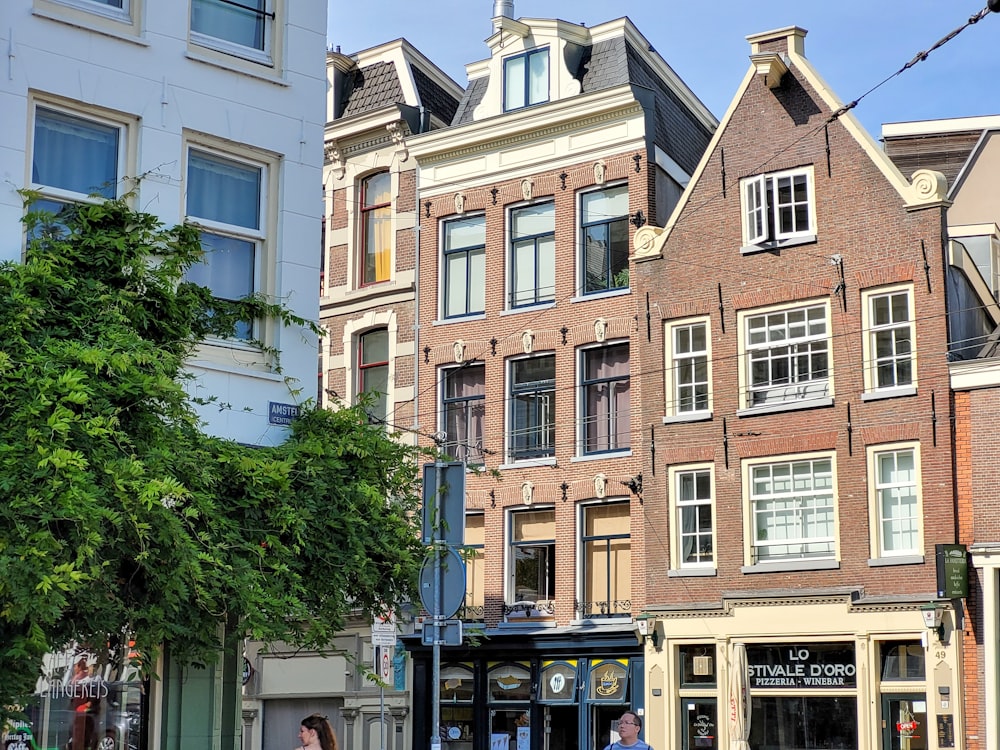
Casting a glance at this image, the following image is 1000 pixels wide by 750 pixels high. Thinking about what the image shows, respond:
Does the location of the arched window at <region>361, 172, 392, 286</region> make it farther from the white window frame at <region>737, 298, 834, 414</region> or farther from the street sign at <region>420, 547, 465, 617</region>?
the street sign at <region>420, 547, 465, 617</region>

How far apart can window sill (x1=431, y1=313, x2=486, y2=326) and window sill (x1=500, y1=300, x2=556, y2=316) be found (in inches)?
23.5

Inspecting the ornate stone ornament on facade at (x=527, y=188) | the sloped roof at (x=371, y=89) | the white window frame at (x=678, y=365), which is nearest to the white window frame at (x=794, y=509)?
the white window frame at (x=678, y=365)

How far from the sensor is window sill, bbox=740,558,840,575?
25969 mm

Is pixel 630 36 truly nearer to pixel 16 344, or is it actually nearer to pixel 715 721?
pixel 715 721

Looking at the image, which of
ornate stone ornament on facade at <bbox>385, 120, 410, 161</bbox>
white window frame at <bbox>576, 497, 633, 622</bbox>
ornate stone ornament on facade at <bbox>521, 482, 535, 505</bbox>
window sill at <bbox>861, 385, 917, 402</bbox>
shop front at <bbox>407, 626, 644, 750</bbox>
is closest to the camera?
window sill at <bbox>861, 385, 917, 402</bbox>

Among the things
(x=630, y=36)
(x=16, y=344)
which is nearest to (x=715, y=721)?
(x=630, y=36)

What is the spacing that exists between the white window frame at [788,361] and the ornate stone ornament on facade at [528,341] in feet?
15.3

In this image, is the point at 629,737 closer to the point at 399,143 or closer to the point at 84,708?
the point at 84,708

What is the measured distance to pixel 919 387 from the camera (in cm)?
2538

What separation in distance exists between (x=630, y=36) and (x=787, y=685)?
14.0 meters

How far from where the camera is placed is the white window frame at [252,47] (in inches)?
527

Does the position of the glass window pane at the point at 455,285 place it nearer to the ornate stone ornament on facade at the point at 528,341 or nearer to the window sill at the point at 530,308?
the window sill at the point at 530,308

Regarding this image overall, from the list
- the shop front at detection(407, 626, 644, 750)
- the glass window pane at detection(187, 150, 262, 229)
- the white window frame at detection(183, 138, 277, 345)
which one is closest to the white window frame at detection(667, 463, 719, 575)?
the shop front at detection(407, 626, 644, 750)

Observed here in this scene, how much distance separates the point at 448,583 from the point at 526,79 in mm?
22646
